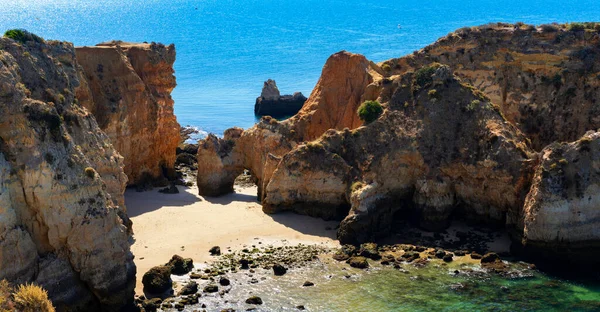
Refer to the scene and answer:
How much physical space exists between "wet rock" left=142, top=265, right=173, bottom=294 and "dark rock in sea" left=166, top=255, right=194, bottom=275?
5.34ft

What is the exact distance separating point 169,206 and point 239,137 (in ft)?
25.5

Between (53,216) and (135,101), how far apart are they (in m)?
26.8

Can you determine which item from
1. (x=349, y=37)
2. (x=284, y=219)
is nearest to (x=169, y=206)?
(x=284, y=219)

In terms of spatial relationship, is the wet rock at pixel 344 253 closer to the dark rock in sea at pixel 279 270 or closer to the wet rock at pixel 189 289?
the dark rock in sea at pixel 279 270

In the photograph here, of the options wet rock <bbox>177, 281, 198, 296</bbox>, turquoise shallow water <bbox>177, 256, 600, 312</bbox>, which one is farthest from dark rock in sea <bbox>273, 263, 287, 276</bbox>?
wet rock <bbox>177, 281, 198, 296</bbox>

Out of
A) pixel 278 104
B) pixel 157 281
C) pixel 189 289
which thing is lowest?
pixel 189 289

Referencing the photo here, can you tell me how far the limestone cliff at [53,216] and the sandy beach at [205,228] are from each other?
222 inches

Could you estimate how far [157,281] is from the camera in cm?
3909

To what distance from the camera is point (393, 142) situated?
50719mm

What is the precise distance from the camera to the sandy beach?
4519cm

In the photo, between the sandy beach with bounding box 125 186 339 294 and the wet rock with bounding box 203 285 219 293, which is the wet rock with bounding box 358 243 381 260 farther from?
the wet rock with bounding box 203 285 219 293

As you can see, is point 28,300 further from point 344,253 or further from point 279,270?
point 344,253

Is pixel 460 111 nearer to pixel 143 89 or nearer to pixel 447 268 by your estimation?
pixel 447 268

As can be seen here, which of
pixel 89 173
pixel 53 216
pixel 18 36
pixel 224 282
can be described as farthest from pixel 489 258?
pixel 18 36
